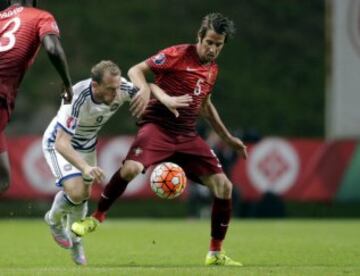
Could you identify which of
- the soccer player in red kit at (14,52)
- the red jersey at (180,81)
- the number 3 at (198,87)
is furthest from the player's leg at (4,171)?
the number 3 at (198,87)

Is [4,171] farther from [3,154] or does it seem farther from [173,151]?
[173,151]

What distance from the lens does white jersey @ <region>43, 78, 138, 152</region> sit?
10891 mm

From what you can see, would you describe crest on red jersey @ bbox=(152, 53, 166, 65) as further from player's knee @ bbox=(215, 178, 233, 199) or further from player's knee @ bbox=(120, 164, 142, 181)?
player's knee @ bbox=(215, 178, 233, 199)

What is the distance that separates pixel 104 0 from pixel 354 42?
464 inches

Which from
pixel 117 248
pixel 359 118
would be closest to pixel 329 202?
pixel 359 118

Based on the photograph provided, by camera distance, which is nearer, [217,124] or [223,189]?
[223,189]

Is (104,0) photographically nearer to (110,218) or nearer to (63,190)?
(110,218)

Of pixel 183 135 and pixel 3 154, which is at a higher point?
pixel 3 154

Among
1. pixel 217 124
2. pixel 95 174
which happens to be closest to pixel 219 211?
pixel 217 124

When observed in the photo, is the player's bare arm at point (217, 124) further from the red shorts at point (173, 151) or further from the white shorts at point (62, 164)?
the white shorts at point (62, 164)

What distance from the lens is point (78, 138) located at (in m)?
11.4

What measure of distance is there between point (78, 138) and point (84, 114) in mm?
349

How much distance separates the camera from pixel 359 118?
22797 millimetres

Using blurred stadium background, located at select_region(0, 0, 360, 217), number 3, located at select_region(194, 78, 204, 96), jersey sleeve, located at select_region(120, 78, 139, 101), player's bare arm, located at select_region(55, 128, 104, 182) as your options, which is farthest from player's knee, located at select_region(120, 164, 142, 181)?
blurred stadium background, located at select_region(0, 0, 360, 217)
